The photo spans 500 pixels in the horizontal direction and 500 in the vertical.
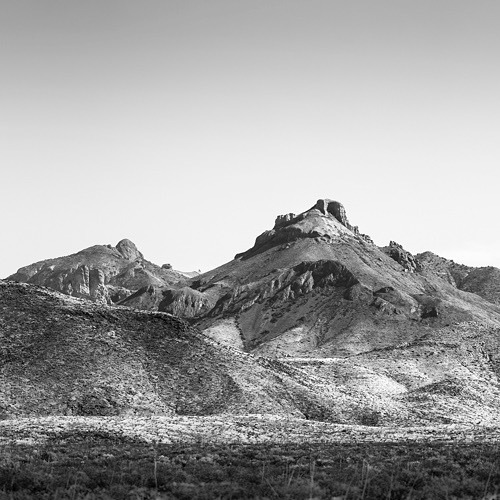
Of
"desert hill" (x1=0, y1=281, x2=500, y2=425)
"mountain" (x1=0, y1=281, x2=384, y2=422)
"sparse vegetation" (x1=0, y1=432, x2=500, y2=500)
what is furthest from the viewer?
"desert hill" (x1=0, y1=281, x2=500, y2=425)

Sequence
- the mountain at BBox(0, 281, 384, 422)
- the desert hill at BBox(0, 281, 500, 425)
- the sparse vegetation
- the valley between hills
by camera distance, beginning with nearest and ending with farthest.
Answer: the sparse vegetation < the valley between hills < the mountain at BBox(0, 281, 384, 422) < the desert hill at BBox(0, 281, 500, 425)

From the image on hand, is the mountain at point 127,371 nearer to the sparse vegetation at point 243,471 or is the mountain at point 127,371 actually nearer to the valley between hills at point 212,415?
the valley between hills at point 212,415

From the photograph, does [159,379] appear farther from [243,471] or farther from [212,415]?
[243,471]

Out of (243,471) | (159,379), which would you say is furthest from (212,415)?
(243,471)

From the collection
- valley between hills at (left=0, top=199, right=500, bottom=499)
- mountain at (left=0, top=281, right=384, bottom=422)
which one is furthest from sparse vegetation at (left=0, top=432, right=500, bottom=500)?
mountain at (left=0, top=281, right=384, bottom=422)

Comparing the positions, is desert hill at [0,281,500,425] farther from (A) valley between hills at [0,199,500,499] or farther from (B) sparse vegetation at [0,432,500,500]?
(B) sparse vegetation at [0,432,500,500]

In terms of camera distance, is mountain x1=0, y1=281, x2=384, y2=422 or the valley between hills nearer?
the valley between hills

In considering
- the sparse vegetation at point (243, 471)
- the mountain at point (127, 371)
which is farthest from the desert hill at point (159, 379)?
the sparse vegetation at point (243, 471)

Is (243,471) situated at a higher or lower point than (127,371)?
lower

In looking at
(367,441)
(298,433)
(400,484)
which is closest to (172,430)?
(298,433)

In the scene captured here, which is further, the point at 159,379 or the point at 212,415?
the point at 159,379

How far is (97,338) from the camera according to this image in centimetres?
7588

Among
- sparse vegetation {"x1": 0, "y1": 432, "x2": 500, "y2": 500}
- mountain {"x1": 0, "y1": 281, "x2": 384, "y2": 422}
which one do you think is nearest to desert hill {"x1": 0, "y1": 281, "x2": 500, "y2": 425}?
mountain {"x1": 0, "y1": 281, "x2": 384, "y2": 422}

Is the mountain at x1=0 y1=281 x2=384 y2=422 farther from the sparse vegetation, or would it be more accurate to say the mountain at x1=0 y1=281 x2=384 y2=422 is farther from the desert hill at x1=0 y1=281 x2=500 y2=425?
the sparse vegetation
